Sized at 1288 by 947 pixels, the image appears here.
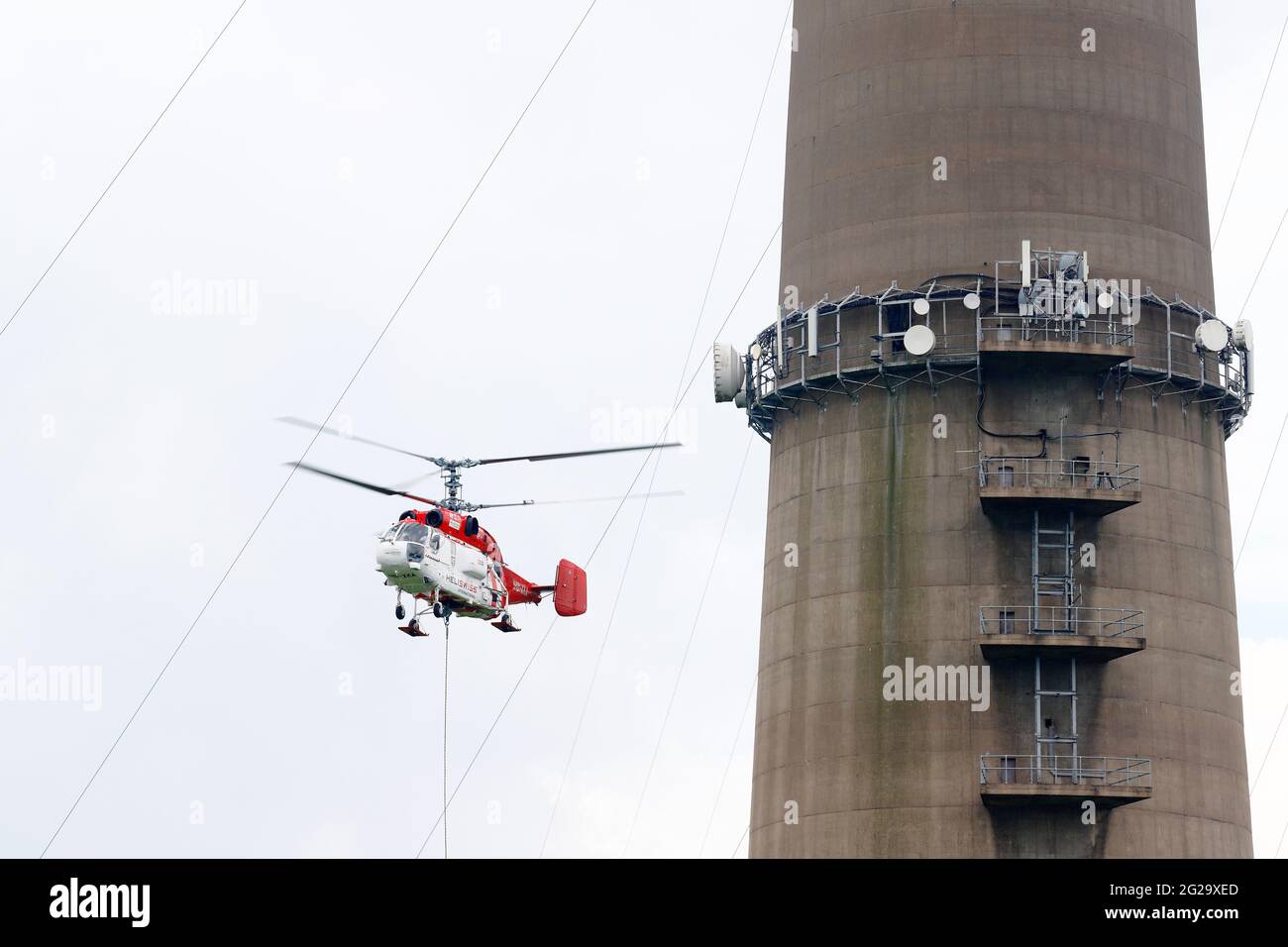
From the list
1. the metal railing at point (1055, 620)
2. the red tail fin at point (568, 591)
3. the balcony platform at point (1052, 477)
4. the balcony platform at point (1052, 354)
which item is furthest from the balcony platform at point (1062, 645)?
the red tail fin at point (568, 591)

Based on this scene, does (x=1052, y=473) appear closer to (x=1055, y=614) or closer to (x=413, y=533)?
(x=1055, y=614)

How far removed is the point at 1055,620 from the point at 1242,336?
1146 cm

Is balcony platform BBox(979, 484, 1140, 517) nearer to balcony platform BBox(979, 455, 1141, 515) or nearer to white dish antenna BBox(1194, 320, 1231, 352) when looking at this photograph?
balcony platform BBox(979, 455, 1141, 515)

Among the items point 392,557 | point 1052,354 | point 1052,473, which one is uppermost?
point 1052,354

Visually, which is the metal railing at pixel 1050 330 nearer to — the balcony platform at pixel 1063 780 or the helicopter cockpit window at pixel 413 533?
the balcony platform at pixel 1063 780

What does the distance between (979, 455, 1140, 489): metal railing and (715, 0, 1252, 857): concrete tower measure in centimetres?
9

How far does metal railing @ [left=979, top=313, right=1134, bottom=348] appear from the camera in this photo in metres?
67.1

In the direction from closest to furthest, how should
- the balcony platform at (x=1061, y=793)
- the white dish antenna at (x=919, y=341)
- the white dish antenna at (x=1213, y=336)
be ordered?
the balcony platform at (x=1061, y=793)
the white dish antenna at (x=919, y=341)
the white dish antenna at (x=1213, y=336)

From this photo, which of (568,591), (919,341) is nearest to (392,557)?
(568,591)

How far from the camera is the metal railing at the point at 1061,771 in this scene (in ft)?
211

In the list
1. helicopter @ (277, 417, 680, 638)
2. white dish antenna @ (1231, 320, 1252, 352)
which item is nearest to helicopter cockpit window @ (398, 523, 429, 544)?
helicopter @ (277, 417, 680, 638)

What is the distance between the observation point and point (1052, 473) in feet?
218

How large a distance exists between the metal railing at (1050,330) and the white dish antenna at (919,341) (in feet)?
5.45
